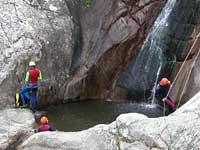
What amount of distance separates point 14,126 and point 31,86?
7.17 ft

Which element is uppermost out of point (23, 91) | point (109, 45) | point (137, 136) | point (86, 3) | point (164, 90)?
point (86, 3)

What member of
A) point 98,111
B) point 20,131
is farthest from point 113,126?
point 98,111

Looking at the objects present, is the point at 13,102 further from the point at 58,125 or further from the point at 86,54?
the point at 86,54

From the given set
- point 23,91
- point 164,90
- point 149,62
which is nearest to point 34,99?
point 23,91

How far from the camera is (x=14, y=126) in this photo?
12.5m

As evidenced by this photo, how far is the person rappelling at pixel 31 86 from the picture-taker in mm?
14273

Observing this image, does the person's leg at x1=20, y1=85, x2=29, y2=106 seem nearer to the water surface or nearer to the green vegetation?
the water surface

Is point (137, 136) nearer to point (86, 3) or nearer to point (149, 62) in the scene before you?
point (149, 62)

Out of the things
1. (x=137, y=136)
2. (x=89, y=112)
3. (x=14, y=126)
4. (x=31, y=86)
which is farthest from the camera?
(x=89, y=112)

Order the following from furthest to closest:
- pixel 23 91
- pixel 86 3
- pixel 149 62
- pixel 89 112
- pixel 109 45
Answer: pixel 86 3 → pixel 149 62 → pixel 109 45 → pixel 89 112 → pixel 23 91

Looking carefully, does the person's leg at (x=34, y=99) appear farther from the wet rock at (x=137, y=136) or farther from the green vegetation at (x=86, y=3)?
the wet rock at (x=137, y=136)

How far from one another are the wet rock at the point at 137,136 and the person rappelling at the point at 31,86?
513 cm

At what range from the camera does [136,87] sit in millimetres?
16453

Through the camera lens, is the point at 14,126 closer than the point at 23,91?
Yes
